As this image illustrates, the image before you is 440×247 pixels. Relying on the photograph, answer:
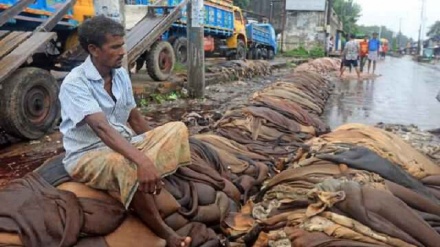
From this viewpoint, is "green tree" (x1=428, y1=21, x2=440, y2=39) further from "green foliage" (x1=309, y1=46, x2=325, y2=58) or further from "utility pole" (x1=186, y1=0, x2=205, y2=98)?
"utility pole" (x1=186, y1=0, x2=205, y2=98)

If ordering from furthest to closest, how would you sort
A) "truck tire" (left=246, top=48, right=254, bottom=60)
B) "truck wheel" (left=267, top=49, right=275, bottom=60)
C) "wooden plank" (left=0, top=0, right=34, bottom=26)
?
1. "truck wheel" (left=267, top=49, right=275, bottom=60)
2. "truck tire" (left=246, top=48, right=254, bottom=60)
3. "wooden plank" (left=0, top=0, right=34, bottom=26)

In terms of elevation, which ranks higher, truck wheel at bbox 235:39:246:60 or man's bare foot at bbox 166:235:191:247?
truck wheel at bbox 235:39:246:60

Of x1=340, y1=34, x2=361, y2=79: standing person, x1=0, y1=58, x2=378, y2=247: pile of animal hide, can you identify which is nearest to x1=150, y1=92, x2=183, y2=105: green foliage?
x1=0, y1=58, x2=378, y2=247: pile of animal hide

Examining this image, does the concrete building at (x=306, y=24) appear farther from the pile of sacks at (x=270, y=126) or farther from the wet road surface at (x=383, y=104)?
the pile of sacks at (x=270, y=126)

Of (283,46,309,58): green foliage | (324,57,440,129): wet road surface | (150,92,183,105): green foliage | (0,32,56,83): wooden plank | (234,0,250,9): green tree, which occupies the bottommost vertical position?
(324,57,440,129): wet road surface

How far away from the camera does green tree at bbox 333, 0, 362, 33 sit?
56.0 meters

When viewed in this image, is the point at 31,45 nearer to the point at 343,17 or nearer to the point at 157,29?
the point at 157,29

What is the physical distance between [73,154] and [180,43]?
1172 cm

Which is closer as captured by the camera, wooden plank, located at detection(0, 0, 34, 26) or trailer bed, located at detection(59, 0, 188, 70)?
wooden plank, located at detection(0, 0, 34, 26)

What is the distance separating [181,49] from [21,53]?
28.9 ft

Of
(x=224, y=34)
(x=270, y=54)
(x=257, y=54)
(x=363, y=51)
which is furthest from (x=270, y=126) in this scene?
(x=270, y=54)

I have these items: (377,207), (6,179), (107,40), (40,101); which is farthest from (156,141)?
(40,101)

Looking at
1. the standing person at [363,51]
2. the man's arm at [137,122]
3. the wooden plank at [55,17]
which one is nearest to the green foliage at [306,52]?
the standing person at [363,51]

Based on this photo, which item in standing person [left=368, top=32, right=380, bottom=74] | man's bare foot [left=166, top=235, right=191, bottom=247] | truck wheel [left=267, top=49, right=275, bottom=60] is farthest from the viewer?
truck wheel [left=267, top=49, right=275, bottom=60]
